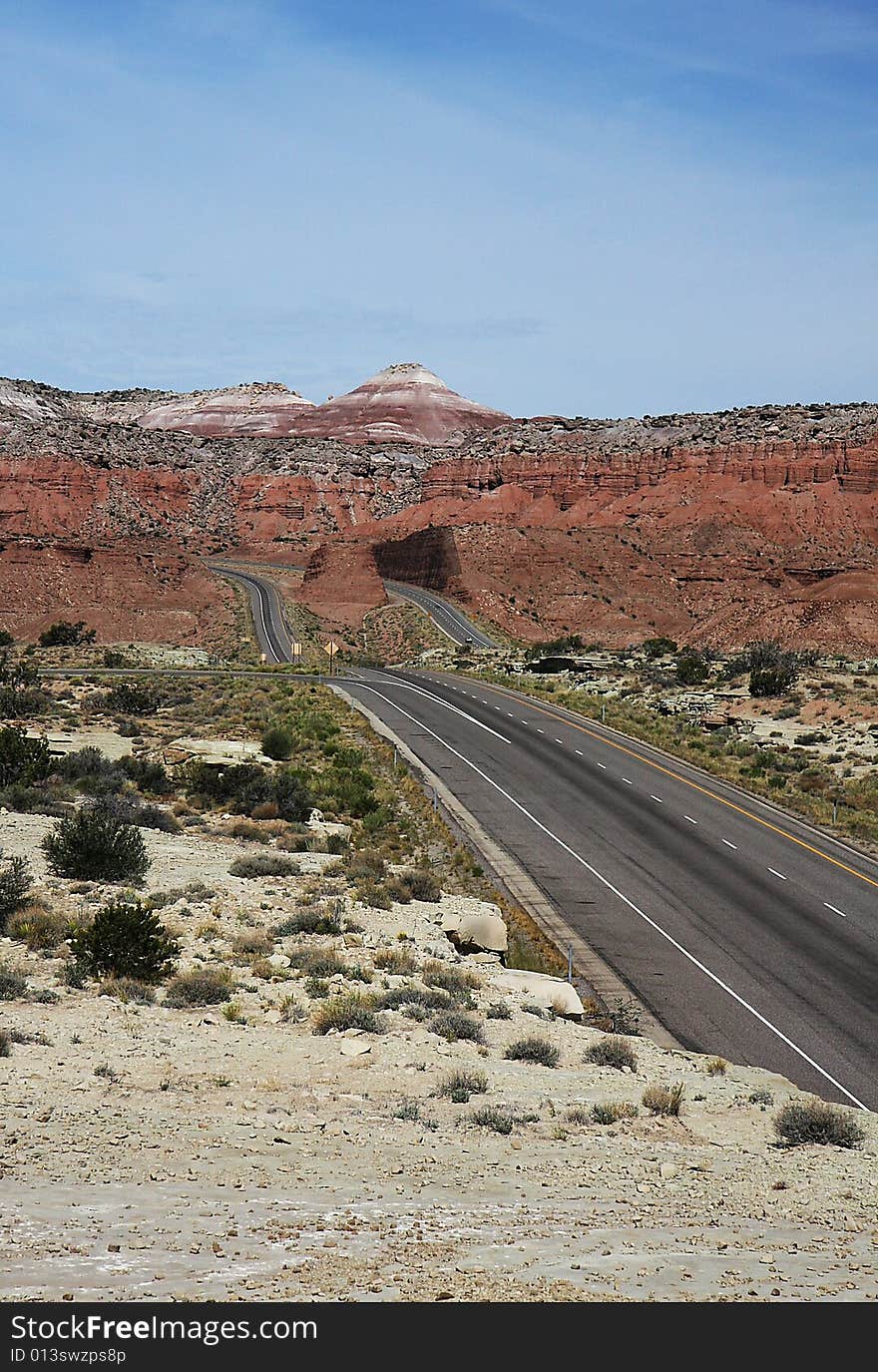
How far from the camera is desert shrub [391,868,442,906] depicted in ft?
83.8

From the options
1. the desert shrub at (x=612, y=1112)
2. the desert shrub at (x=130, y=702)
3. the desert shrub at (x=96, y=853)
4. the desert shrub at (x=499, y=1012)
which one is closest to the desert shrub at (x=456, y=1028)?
the desert shrub at (x=499, y=1012)

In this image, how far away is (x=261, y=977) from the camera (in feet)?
62.2

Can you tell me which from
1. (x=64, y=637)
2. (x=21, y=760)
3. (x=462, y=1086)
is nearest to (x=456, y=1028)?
(x=462, y=1086)

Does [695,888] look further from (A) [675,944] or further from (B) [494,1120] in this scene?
(B) [494,1120]

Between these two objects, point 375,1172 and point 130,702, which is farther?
point 130,702

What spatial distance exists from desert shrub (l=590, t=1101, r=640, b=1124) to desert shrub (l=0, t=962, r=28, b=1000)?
8.22 metres

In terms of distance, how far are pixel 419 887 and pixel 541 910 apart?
9.52 ft

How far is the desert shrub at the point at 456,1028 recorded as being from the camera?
55.8ft

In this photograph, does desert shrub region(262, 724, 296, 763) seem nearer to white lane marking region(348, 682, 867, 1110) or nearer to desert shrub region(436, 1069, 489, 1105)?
white lane marking region(348, 682, 867, 1110)

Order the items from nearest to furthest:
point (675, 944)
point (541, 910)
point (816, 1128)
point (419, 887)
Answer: point (816, 1128) < point (675, 944) < point (419, 887) < point (541, 910)

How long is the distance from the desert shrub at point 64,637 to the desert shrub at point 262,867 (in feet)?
225

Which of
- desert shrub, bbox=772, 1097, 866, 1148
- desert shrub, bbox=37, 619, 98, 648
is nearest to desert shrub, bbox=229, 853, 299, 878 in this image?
desert shrub, bbox=772, 1097, 866, 1148

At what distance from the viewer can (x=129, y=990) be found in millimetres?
17609

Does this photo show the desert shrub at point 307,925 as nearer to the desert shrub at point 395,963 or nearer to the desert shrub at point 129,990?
the desert shrub at point 395,963
